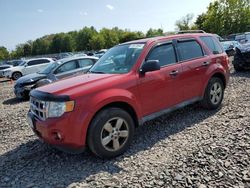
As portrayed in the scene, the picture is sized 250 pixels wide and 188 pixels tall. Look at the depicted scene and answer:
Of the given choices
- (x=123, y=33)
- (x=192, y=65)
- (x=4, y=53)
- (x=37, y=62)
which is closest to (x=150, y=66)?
(x=192, y=65)

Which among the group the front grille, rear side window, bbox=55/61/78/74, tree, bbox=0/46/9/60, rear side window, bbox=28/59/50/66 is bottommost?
the front grille

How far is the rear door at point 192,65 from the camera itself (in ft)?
19.1

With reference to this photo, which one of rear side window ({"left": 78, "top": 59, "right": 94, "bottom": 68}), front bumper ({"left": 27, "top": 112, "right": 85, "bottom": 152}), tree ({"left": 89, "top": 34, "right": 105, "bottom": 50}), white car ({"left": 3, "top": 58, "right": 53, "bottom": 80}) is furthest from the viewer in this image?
tree ({"left": 89, "top": 34, "right": 105, "bottom": 50})

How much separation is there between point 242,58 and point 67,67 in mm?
7058

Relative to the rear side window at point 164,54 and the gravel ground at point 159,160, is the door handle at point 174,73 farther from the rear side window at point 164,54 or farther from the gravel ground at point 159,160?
the gravel ground at point 159,160

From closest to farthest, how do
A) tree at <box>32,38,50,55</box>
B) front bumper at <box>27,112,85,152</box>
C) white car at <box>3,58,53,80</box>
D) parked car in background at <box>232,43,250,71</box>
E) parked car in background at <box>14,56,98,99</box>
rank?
front bumper at <box>27,112,85,152</box>, parked car in background at <box>14,56,98,99</box>, parked car in background at <box>232,43,250,71</box>, white car at <box>3,58,53,80</box>, tree at <box>32,38,50,55</box>

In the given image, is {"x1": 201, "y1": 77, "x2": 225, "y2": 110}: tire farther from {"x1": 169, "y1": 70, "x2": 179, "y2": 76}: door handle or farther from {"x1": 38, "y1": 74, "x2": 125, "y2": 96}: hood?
{"x1": 38, "y1": 74, "x2": 125, "y2": 96}: hood

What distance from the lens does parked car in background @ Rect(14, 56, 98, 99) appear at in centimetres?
1133

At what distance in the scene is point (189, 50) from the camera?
20.1 ft

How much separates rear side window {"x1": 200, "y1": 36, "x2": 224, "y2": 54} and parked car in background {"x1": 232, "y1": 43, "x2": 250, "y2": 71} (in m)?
5.30

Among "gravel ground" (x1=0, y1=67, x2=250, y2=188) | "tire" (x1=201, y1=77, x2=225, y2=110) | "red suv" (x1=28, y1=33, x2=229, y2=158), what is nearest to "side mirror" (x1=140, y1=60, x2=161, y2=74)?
"red suv" (x1=28, y1=33, x2=229, y2=158)

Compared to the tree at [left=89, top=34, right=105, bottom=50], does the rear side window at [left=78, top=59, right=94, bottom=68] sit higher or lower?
lower

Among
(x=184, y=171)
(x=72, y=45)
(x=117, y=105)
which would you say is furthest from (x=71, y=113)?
(x=72, y=45)

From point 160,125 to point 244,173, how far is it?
2420 millimetres
